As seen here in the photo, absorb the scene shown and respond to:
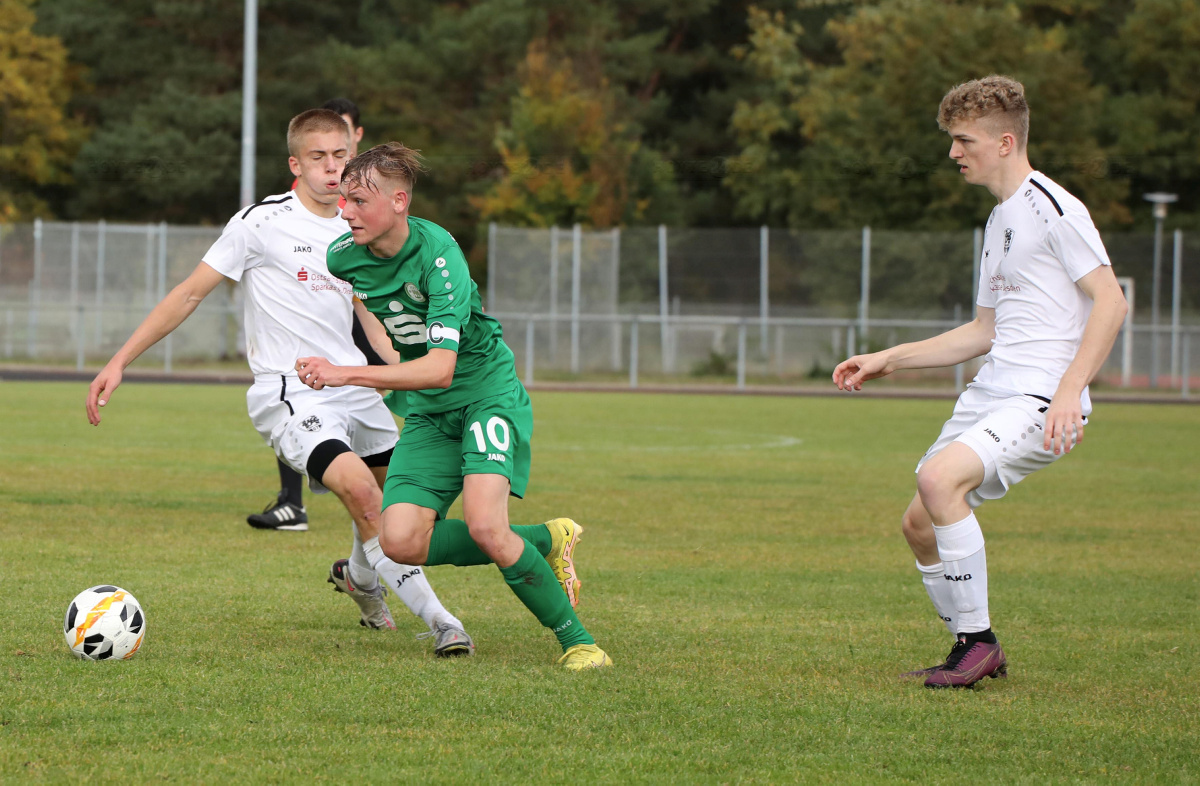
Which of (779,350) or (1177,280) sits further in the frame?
(1177,280)

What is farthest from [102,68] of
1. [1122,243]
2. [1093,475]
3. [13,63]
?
[1093,475]

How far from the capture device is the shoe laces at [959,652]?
482 cm

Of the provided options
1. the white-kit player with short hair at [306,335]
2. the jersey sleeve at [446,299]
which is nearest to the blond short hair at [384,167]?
the jersey sleeve at [446,299]

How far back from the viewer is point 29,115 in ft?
140

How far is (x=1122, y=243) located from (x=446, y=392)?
1171 inches

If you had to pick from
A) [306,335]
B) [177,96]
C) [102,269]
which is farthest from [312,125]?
[177,96]

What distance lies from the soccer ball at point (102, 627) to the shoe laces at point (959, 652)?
2833 millimetres

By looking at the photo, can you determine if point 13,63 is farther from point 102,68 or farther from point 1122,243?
point 1122,243

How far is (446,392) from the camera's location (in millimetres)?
5086

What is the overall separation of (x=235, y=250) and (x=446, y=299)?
182 cm

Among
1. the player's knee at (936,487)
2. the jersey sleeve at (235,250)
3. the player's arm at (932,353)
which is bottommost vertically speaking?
the player's knee at (936,487)

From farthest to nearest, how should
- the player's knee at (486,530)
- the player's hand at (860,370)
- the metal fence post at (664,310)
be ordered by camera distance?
the metal fence post at (664,310)
the player's hand at (860,370)
the player's knee at (486,530)

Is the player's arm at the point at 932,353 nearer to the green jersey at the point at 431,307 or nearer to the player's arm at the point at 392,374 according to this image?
the green jersey at the point at 431,307

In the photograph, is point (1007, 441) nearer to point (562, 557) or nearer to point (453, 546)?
point (562, 557)
